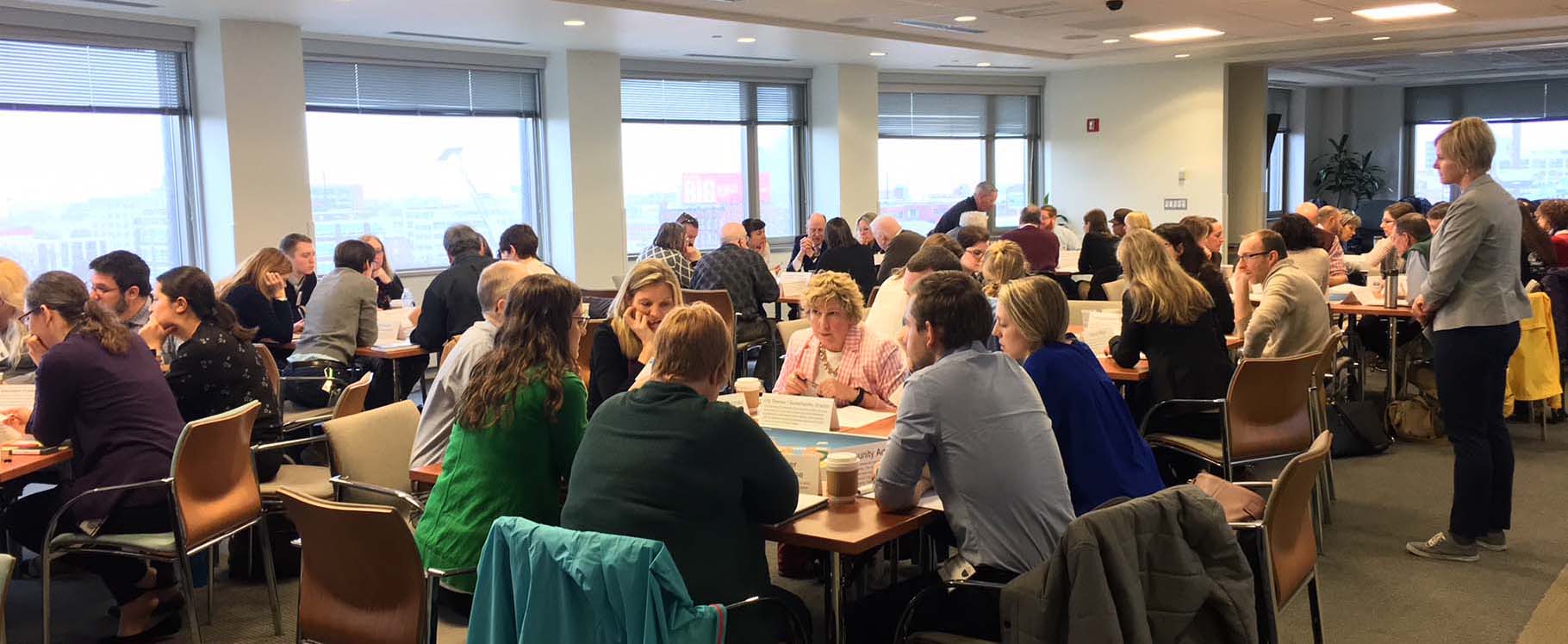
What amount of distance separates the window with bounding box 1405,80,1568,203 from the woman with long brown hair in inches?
675

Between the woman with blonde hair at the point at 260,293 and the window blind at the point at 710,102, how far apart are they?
5.82 m

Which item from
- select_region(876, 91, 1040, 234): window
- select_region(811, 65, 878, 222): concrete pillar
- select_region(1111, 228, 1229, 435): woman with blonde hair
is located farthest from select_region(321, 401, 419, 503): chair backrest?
select_region(876, 91, 1040, 234): window

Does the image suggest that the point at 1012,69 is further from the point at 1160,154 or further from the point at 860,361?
the point at 860,361

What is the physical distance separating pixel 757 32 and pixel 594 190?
2096 millimetres

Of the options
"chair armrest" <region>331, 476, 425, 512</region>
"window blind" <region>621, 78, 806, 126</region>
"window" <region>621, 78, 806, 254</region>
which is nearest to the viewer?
"chair armrest" <region>331, 476, 425, 512</region>

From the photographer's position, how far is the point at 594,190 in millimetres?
10969

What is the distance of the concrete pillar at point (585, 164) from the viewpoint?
1070cm

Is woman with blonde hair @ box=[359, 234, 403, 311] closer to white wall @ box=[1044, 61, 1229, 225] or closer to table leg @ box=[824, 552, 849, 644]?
table leg @ box=[824, 552, 849, 644]

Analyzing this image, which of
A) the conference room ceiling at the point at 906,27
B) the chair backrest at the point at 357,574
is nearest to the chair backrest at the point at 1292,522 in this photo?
the chair backrest at the point at 357,574

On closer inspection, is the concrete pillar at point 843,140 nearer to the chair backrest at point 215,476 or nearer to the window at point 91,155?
the window at point 91,155

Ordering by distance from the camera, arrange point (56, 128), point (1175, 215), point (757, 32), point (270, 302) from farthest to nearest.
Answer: point (1175, 215) < point (757, 32) < point (56, 128) < point (270, 302)

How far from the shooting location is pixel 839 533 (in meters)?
2.76

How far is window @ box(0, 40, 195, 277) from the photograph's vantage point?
808 cm

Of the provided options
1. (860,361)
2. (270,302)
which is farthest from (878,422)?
(270,302)
